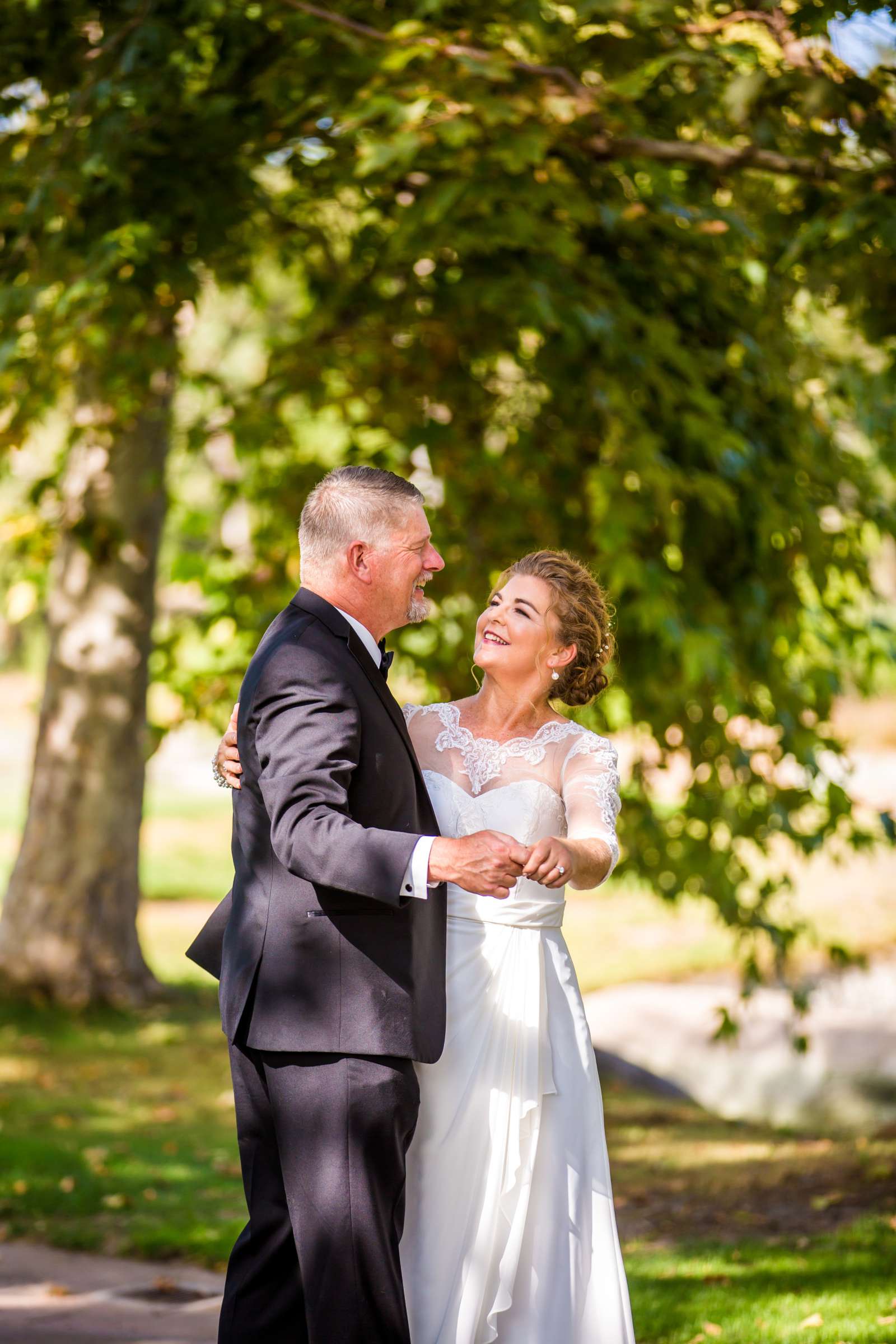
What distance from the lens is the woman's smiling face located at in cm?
353

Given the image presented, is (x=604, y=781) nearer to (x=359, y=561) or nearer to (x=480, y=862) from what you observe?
(x=480, y=862)

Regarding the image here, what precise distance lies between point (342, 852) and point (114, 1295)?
297cm

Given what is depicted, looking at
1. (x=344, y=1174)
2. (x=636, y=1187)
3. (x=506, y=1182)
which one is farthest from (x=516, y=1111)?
(x=636, y=1187)

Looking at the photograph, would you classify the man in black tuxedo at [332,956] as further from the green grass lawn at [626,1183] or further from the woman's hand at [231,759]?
the green grass lawn at [626,1183]

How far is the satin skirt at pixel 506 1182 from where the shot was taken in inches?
129

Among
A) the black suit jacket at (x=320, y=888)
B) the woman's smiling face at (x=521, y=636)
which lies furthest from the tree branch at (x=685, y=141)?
the black suit jacket at (x=320, y=888)

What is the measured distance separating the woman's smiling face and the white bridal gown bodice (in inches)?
9.3

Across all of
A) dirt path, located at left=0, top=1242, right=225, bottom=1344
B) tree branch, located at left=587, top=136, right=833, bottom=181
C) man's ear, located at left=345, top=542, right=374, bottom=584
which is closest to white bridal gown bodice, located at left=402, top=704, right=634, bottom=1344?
man's ear, located at left=345, top=542, right=374, bottom=584

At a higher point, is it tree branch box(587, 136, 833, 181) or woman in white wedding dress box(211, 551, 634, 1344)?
tree branch box(587, 136, 833, 181)

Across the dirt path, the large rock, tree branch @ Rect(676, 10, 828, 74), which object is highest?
tree branch @ Rect(676, 10, 828, 74)

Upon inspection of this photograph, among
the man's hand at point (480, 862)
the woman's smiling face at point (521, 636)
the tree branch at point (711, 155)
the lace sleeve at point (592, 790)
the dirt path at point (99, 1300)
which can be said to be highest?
the tree branch at point (711, 155)

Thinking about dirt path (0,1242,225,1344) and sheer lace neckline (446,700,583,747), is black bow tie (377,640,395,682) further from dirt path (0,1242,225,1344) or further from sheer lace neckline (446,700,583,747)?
dirt path (0,1242,225,1344)

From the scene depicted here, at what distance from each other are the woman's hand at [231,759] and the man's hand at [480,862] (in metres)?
0.63

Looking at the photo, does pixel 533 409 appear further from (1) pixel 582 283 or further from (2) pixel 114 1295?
(2) pixel 114 1295
